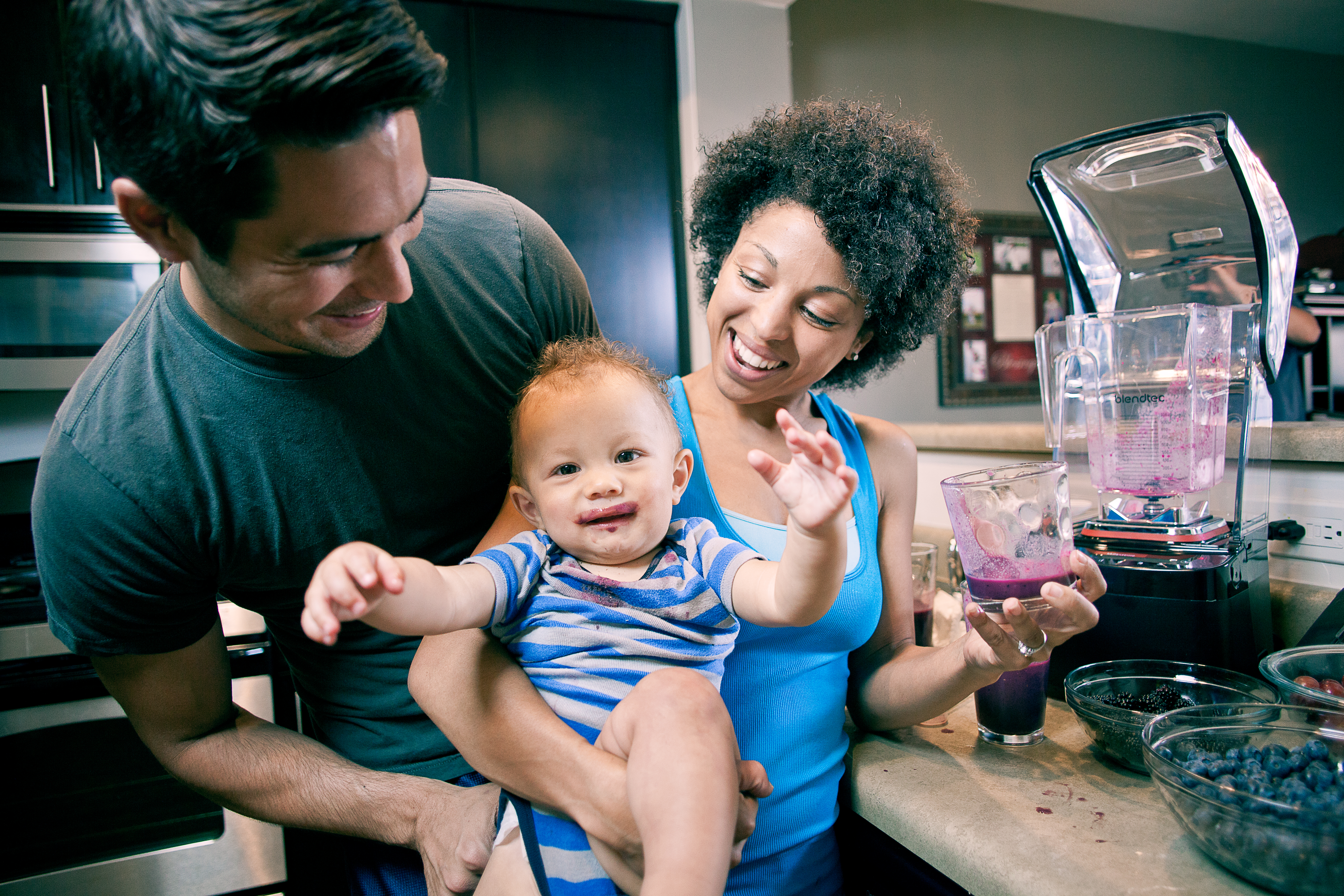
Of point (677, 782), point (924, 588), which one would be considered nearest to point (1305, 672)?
point (924, 588)

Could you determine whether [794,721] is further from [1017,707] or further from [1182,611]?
[1182,611]

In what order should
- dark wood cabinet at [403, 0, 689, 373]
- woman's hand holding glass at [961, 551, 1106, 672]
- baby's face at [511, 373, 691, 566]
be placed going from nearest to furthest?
woman's hand holding glass at [961, 551, 1106, 672], baby's face at [511, 373, 691, 566], dark wood cabinet at [403, 0, 689, 373]

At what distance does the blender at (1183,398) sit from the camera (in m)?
1.06

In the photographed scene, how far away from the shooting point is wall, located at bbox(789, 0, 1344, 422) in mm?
3822

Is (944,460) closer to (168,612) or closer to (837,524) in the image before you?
(837,524)

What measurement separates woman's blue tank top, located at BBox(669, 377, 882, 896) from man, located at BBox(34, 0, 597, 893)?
0.35m

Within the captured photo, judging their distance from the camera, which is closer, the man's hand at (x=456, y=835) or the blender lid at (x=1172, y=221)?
the man's hand at (x=456, y=835)

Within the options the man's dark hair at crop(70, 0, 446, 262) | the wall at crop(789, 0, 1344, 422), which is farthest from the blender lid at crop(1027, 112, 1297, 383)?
the wall at crop(789, 0, 1344, 422)

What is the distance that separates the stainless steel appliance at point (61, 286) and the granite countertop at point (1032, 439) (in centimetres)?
233

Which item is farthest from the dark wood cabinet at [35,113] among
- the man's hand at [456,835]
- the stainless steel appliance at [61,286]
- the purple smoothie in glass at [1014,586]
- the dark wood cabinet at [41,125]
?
the purple smoothie in glass at [1014,586]

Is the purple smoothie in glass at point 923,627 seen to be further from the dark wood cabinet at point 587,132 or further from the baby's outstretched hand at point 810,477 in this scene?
the dark wood cabinet at point 587,132

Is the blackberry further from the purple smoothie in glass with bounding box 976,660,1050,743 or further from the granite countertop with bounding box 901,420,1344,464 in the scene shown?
the granite countertop with bounding box 901,420,1344,464

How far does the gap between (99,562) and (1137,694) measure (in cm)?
139

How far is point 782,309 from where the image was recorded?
1.08 meters
